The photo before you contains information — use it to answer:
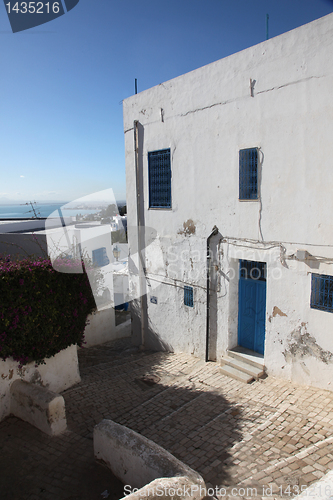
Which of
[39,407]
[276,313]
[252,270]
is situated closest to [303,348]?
[276,313]

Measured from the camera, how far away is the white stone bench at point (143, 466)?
3.21 meters

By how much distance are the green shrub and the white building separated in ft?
9.61

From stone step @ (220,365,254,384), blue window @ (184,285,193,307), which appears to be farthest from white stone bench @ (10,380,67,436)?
blue window @ (184,285,193,307)

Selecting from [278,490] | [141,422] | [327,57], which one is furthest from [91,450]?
[327,57]

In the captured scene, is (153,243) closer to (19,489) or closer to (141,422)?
(141,422)

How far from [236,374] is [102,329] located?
567 cm

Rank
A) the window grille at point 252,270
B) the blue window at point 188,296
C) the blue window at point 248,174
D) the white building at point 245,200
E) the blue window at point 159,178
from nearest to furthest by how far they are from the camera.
Answer: 1. the white building at point 245,200
2. the blue window at point 248,174
3. the window grille at point 252,270
4. the blue window at point 188,296
5. the blue window at point 159,178

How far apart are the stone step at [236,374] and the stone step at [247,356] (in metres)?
0.29

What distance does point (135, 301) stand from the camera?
10.3 meters

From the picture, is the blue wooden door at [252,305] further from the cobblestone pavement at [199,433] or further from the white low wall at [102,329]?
the white low wall at [102,329]

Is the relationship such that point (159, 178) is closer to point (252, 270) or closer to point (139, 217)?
point (139, 217)

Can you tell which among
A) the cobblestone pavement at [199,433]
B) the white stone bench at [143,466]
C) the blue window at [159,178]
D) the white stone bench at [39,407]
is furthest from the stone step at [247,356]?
the blue window at [159,178]

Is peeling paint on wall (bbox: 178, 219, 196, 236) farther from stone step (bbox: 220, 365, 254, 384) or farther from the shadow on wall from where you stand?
stone step (bbox: 220, 365, 254, 384)

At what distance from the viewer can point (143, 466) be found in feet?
12.4
